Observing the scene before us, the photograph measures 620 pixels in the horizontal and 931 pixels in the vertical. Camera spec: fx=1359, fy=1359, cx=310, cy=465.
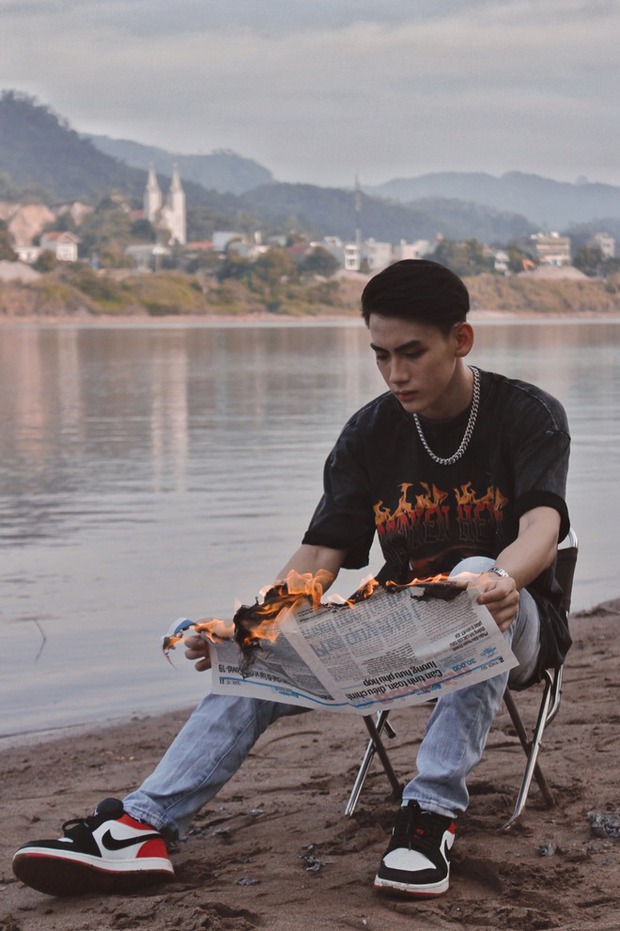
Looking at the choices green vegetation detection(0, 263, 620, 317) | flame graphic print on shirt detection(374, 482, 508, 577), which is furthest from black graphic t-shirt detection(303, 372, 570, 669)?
green vegetation detection(0, 263, 620, 317)

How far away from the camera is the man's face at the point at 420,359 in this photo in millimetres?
3016

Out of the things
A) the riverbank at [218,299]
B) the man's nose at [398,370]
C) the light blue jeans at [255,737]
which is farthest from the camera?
the riverbank at [218,299]

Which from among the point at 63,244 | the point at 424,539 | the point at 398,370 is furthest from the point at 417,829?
the point at 63,244

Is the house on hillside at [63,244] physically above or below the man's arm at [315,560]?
above

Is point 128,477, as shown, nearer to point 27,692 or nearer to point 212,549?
point 212,549

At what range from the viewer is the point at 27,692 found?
5645mm

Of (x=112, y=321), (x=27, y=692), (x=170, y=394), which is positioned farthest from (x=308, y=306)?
(x=27, y=692)

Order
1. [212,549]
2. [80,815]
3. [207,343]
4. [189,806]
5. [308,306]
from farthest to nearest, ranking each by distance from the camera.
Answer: [308,306] < [207,343] < [212,549] < [80,815] < [189,806]

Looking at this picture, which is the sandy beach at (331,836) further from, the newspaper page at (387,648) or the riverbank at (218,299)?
the riverbank at (218,299)

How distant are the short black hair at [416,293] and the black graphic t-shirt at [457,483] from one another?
0.25 meters

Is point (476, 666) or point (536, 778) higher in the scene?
point (476, 666)

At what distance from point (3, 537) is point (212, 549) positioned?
163 centimetres

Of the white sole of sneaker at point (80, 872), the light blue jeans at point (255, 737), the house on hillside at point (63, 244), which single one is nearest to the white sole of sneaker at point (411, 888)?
the light blue jeans at point (255, 737)

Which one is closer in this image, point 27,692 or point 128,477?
point 27,692
